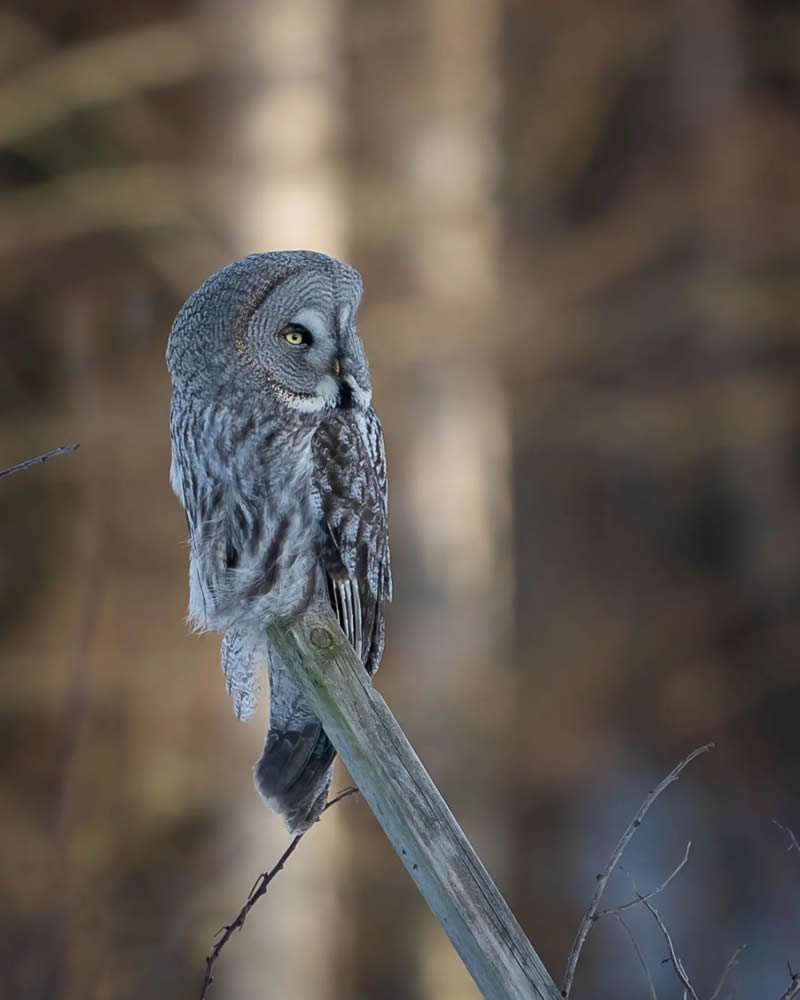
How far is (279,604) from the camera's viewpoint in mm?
1327

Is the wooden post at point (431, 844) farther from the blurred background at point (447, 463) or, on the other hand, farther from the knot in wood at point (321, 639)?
the blurred background at point (447, 463)

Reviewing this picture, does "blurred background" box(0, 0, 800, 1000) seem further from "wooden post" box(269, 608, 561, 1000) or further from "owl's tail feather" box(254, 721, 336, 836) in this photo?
"wooden post" box(269, 608, 561, 1000)

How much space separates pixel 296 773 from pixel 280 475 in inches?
13.8

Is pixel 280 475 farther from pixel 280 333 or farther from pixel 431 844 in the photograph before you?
pixel 431 844

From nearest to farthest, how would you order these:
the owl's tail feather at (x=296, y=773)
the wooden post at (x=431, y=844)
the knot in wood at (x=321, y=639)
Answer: the wooden post at (x=431, y=844) → the knot in wood at (x=321, y=639) → the owl's tail feather at (x=296, y=773)

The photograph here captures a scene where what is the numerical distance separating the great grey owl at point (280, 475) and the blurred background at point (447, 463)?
7.07 ft

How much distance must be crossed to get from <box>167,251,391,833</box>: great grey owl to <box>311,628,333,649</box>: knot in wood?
8.0 inches

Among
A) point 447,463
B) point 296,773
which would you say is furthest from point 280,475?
point 447,463

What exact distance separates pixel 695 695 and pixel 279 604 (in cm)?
401

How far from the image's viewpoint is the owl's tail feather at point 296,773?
4.31 ft

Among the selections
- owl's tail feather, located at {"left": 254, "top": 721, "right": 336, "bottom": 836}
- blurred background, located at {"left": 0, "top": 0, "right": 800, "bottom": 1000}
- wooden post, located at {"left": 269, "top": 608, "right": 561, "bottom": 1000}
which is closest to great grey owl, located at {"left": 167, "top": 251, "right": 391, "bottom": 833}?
owl's tail feather, located at {"left": 254, "top": 721, "right": 336, "bottom": 836}

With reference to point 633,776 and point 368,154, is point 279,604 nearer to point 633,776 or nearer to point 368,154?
point 368,154

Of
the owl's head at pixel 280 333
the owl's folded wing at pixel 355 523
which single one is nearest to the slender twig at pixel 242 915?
the owl's folded wing at pixel 355 523

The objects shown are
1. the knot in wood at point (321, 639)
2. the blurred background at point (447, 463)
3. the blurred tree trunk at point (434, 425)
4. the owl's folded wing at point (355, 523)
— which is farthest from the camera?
the blurred tree trunk at point (434, 425)
